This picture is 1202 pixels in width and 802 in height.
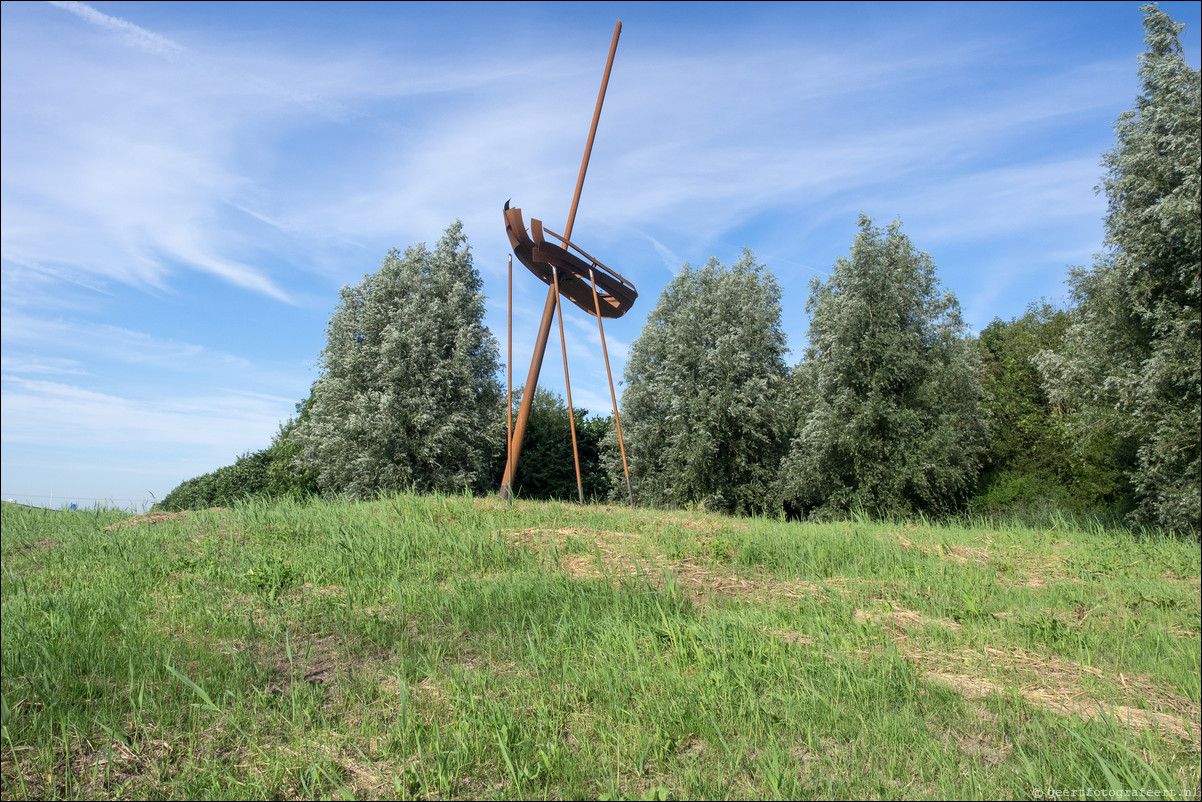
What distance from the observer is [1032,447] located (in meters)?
23.6

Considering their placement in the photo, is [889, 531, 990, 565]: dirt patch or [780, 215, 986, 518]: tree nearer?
[889, 531, 990, 565]: dirt patch

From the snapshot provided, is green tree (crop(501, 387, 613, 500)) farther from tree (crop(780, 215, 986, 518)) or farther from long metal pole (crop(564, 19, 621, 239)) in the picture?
long metal pole (crop(564, 19, 621, 239))

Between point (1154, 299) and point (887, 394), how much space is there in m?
7.22

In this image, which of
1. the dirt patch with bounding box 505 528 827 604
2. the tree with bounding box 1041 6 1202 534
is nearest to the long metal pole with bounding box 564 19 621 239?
the dirt patch with bounding box 505 528 827 604

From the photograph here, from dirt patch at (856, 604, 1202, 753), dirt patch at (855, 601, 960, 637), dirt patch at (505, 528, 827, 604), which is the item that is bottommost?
dirt patch at (856, 604, 1202, 753)

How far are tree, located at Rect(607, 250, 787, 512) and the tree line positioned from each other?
0.08 m

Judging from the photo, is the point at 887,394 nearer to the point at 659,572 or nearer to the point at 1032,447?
the point at 1032,447

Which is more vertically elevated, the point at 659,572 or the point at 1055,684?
the point at 659,572

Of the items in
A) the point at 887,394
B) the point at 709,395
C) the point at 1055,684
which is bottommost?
the point at 1055,684

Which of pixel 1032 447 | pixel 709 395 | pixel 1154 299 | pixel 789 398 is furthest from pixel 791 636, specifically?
pixel 1032 447

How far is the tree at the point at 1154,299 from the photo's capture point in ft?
38.8

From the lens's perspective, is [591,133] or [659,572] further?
[591,133]

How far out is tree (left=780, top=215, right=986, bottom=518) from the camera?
18531 millimetres

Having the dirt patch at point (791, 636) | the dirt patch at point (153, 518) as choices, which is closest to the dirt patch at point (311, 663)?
the dirt patch at point (791, 636)
